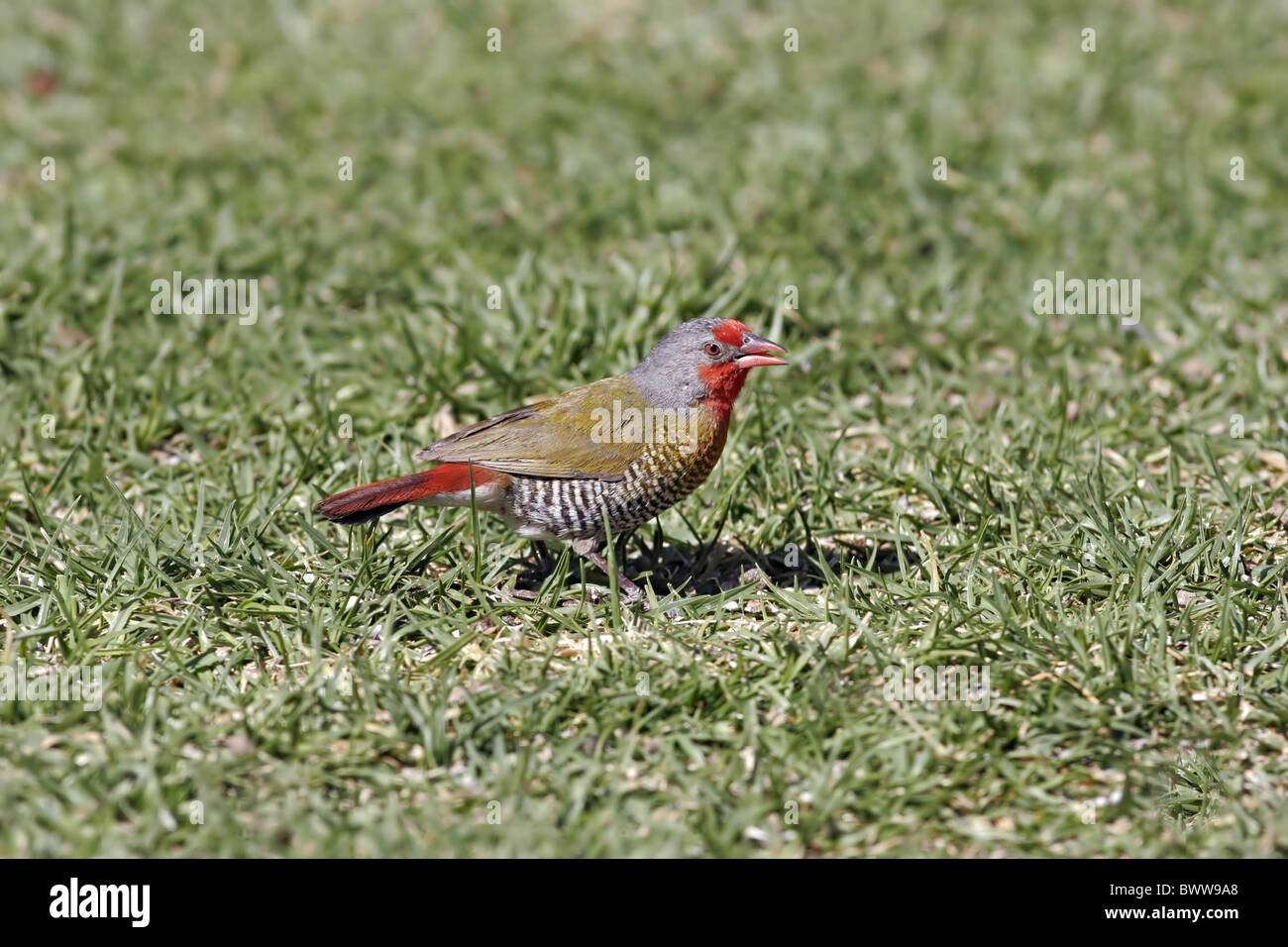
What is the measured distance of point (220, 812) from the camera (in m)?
3.24

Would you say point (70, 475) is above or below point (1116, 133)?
below

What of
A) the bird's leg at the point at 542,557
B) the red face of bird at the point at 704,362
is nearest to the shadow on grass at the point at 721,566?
the bird's leg at the point at 542,557

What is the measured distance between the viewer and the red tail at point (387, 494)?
4164mm

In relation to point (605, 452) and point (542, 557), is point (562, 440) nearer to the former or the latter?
point (605, 452)

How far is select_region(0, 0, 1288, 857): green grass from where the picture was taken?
346 cm

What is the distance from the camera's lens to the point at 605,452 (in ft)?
14.6

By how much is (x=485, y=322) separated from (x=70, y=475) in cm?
177

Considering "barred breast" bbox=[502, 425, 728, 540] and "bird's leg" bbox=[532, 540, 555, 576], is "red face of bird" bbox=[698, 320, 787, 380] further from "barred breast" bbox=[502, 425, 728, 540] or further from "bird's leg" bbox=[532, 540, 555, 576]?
"bird's leg" bbox=[532, 540, 555, 576]

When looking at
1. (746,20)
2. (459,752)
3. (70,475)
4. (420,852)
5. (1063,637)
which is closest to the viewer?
(420,852)

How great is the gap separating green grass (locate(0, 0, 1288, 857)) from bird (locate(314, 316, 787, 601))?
241 mm

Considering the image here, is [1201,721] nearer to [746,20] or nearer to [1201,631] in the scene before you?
[1201,631]

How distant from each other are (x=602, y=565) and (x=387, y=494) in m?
0.75

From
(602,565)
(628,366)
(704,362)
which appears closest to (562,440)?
(602,565)

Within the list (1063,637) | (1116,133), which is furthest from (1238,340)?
(1063,637)
